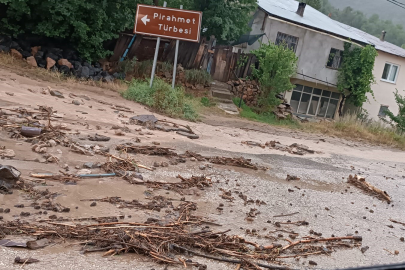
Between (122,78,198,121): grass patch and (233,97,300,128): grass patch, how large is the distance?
→ 192 inches

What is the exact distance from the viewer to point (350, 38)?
2381cm

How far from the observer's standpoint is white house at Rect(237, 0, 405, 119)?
2275 cm

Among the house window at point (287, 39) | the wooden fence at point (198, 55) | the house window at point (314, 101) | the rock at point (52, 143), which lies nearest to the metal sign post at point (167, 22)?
the wooden fence at point (198, 55)

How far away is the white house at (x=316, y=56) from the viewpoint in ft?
74.6

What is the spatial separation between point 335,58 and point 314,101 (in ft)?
9.71

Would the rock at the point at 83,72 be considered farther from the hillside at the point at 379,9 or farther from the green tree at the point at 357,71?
the hillside at the point at 379,9

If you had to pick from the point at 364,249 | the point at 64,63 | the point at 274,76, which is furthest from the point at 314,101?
the point at 364,249

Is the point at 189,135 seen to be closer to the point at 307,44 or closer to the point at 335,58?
the point at 307,44

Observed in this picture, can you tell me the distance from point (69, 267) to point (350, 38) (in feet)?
78.9

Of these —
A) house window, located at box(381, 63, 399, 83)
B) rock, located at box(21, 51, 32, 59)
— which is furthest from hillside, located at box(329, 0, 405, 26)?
rock, located at box(21, 51, 32, 59)

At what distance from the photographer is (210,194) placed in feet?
17.5

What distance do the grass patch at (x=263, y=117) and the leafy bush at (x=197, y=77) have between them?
182 centimetres

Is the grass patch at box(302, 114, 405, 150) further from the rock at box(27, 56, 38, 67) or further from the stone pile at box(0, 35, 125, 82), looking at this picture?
the rock at box(27, 56, 38, 67)

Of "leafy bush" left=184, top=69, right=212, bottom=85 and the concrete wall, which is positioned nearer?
"leafy bush" left=184, top=69, right=212, bottom=85
